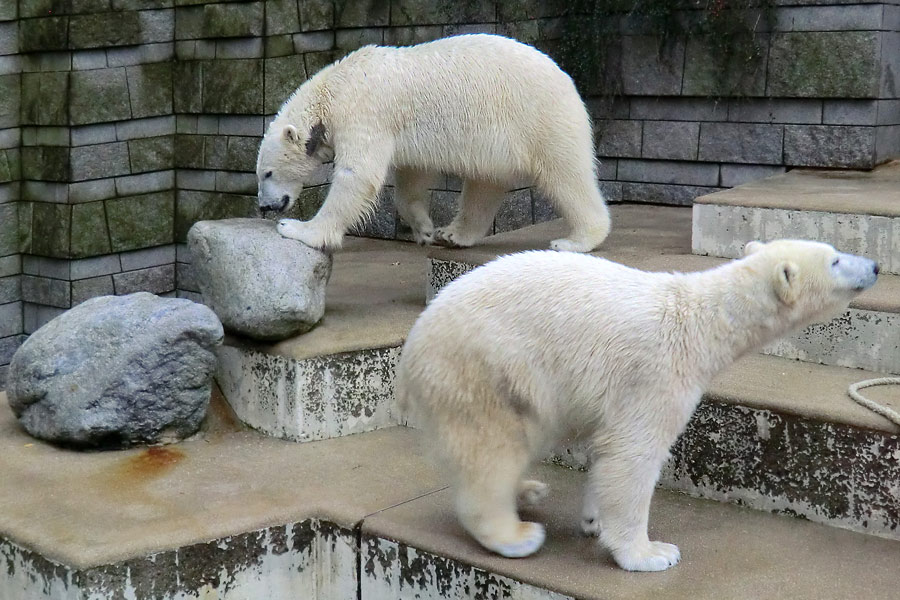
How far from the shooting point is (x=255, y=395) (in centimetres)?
410

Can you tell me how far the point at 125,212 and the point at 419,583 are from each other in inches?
168

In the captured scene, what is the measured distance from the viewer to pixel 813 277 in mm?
2623

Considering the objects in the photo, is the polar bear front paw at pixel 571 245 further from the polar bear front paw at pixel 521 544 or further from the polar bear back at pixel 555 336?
the polar bear front paw at pixel 521 544

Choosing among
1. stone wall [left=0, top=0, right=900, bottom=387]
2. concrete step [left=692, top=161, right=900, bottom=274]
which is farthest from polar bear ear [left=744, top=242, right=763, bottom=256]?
stone wall [left=0, top=0, right=900, bottom=387]

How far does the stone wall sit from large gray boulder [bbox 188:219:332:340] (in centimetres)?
190

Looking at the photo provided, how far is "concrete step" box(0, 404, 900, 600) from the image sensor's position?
109 inches

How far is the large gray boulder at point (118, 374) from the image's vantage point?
3.78 meters

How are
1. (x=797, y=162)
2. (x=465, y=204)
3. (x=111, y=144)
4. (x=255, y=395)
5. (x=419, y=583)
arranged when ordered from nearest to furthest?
(x=419, y=583), (x=255, y=395), (x=465, y=204), (x=797, y=162), (x=111, y=144)

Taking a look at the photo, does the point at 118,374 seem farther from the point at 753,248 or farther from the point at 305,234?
the point at 753,248

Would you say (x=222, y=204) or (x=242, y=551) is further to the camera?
(x=222, y=204)

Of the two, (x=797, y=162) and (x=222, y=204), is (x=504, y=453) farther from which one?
(x=222, y=204)

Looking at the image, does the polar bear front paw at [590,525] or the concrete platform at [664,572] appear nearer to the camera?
the concrete platform at [664,572]

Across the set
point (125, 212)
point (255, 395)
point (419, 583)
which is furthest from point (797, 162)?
point (125, 212)

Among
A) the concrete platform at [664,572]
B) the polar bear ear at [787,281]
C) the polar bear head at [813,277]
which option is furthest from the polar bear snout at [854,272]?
the concrete platform at [664,572]
